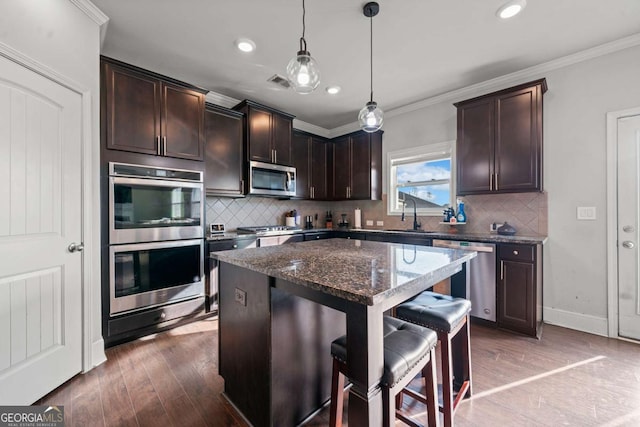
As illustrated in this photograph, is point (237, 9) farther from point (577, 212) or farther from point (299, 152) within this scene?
point (577, 212)

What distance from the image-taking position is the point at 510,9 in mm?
2023

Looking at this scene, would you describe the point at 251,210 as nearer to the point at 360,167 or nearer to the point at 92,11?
the point at 360,167

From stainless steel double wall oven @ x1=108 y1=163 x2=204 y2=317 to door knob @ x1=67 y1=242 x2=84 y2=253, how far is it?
309mm

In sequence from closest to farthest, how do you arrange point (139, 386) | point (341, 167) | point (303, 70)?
point (303, 70), point (139, 386), point (341, 167)

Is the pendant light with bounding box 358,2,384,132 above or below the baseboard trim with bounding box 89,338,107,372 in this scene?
above

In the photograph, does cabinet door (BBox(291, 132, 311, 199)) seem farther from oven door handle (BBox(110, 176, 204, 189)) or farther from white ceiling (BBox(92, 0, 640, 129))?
oven door handle (BBox(110, 176, 204, 189))

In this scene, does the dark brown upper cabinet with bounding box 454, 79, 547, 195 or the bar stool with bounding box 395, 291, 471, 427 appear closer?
the bar stool with bounding box 395, 291, 471, 427

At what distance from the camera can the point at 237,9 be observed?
2.05 metres

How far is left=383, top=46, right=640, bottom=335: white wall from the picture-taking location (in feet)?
8.22

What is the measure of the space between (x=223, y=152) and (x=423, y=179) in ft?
9.05

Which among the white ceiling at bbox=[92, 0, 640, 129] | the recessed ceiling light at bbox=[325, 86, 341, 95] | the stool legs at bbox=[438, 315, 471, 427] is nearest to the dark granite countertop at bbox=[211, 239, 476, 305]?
the stool legs at bbox=[438, 315, 471, 427]

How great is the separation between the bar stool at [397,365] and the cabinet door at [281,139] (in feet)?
9.54

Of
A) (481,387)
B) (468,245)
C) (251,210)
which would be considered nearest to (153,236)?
(251,210)

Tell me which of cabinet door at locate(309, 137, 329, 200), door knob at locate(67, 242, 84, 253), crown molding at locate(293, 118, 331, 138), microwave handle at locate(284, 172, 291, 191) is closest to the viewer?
door knob at locate(67, 242, 84, 253)
